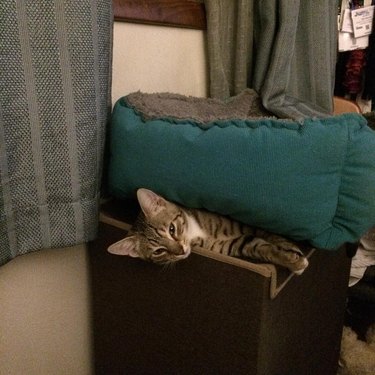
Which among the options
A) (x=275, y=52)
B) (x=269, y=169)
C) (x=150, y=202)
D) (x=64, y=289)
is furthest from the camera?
(x=275, y=52)

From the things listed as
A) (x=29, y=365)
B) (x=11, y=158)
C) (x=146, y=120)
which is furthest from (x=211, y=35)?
(x=29, y=365)

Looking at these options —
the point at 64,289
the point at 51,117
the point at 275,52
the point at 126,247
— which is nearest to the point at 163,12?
the point at 275,52

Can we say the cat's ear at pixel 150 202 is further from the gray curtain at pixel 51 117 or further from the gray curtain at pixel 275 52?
the gray curtain at pixel 275 52

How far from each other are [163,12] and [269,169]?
0.56 m

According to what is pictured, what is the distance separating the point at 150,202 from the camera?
2.54 ft

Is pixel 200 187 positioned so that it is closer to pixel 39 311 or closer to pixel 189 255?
pixel 189 255

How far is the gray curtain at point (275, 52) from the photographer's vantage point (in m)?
1.09

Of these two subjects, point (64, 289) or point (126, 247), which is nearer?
point (126, 247)

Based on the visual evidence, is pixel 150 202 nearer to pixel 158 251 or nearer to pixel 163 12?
pixel 158 251

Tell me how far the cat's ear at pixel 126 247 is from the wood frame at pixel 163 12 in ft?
1.61

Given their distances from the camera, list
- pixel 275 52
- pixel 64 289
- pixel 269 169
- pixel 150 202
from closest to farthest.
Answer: pixel 269 169 → pixel 150 202 → pixel 64 289 → pixel 275 52

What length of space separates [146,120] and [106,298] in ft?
1.38

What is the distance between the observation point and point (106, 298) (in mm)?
895

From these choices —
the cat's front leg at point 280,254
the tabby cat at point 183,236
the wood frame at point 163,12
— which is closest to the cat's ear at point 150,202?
the tabby cat at point 183,236
